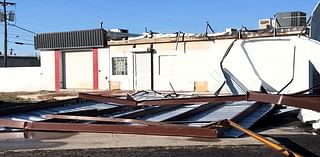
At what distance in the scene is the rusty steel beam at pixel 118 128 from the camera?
31.9 feet

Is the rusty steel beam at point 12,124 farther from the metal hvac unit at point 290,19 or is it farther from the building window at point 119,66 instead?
the building window at point 119,66

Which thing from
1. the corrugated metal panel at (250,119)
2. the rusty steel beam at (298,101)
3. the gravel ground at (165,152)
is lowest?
the gravel ground at (165,152)

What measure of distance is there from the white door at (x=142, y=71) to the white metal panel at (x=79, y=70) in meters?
4.75

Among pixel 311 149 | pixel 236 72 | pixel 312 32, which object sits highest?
pixel 312 32

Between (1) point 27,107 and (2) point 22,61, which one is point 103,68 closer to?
(1) point 27,107

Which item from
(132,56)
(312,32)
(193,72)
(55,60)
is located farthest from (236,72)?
(55,60)

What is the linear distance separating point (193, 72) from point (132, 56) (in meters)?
5.26

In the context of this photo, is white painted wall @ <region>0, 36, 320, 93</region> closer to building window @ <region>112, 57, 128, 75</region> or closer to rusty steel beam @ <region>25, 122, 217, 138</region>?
building window @ <region>112, 57, 128, 75</region>

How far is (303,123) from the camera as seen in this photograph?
12.3m

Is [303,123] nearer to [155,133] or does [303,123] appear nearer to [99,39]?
[155,133]

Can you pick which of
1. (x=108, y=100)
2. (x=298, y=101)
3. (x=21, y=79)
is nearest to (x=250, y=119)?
(x=298, y=101)

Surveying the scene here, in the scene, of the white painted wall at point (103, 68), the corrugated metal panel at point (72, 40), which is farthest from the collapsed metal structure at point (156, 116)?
the corrugated metal panel at point (72, 40)

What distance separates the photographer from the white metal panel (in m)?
39.5

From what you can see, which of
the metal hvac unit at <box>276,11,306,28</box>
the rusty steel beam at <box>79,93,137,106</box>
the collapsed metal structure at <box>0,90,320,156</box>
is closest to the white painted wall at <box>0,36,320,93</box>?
the collapsed metal structure at <box>0,90,320,156</box>
